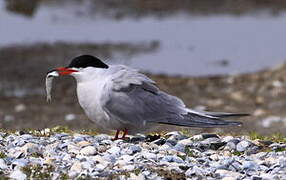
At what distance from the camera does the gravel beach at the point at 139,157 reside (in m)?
7.72

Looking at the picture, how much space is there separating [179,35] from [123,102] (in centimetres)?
1998

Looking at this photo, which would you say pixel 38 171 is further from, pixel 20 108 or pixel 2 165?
pixel 20 108

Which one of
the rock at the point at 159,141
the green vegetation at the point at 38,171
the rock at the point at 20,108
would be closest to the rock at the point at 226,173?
the rock at the point at 159,141

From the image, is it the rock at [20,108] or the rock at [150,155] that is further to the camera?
the rock at [20,108]

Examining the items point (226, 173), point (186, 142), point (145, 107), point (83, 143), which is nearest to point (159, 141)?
point (186, 142)

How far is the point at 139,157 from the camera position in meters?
8.17

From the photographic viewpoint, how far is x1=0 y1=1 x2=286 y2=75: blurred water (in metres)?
25.0

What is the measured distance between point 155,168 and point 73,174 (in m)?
0.75

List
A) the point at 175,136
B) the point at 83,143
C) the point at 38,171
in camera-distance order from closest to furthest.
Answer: the point at 38,171 < the point at 83,143 < the point at 175,136

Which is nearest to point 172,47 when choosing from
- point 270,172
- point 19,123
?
point 19,123

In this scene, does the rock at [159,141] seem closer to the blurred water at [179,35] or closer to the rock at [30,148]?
the rock at [30,148]

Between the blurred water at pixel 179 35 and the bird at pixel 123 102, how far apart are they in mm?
14085

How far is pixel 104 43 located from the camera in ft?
88.8

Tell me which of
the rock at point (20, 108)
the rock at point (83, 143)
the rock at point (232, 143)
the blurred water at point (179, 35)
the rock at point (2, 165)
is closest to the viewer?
the rock at point (2, 165)
